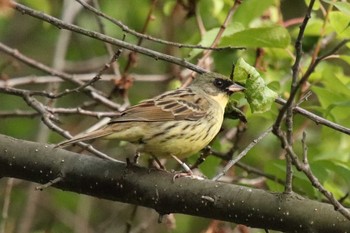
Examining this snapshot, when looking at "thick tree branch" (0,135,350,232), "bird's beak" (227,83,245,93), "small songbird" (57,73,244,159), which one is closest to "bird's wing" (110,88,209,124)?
"small songbird" (57,73,244,159)

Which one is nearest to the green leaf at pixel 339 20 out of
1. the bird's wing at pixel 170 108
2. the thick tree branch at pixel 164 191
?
the bird's wing at pixel 170 108

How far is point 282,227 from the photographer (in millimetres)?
3793

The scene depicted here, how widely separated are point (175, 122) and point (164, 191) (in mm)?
1240

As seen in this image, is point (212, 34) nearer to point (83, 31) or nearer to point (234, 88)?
point (234, 88)

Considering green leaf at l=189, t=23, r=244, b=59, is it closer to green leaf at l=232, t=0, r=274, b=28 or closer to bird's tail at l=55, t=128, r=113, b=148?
green leaf at l=232, t=0, r=274, b=28

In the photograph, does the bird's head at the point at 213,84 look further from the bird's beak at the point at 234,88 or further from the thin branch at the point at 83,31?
the thin branch at the point at 83,31

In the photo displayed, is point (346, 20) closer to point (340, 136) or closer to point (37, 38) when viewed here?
point (340, 136)

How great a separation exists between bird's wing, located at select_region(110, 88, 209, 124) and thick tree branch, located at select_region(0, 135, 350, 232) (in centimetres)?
77

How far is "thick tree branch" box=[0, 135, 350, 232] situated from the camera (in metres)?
3.76

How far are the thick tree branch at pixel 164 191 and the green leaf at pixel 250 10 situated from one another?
5.92 feet

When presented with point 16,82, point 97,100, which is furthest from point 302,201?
point 16,82

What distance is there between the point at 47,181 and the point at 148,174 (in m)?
0.49

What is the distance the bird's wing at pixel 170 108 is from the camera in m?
5.02

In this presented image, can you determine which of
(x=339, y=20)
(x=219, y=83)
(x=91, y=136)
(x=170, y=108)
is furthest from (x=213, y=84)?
(x=91, y=136)
